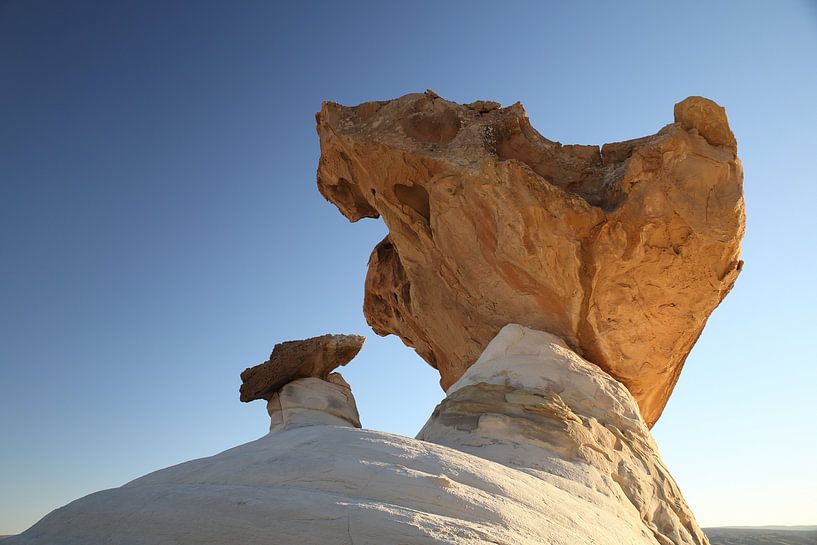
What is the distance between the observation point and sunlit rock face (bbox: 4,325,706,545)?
10.4 feet

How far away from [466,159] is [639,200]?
2.06 meters

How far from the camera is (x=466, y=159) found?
25.1ft

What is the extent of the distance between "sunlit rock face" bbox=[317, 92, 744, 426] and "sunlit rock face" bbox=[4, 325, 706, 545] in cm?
103

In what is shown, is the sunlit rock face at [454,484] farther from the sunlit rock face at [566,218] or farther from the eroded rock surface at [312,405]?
the eroded rock surface at [312,405]

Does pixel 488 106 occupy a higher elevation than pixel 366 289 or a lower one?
higher

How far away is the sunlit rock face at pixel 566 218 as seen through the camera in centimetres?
734

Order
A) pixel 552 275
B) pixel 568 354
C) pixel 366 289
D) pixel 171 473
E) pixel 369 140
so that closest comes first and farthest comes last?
1. pixel 171 473
2. pixel 568 354
3. pixel 552 275
4. pixel 369 140
5. pixel 366 289

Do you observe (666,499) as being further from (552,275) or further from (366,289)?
(366,289)

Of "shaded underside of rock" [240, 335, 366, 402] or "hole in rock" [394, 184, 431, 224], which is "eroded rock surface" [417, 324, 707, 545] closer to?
"hole in rock" [394, 184, 431, 224]

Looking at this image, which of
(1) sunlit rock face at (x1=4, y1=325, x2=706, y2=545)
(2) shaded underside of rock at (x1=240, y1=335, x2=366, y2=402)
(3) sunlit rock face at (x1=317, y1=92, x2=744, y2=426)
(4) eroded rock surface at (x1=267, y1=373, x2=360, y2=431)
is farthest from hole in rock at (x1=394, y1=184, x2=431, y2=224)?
(4) eroded rock surface at (x1=267, y1=373, x2=360, y2=431)

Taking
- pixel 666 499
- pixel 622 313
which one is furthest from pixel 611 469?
pixel 622 313

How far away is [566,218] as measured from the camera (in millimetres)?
7359

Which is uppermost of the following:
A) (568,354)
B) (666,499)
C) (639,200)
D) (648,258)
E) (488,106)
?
(488,106)

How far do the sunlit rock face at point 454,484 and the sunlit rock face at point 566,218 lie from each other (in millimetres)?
1034
